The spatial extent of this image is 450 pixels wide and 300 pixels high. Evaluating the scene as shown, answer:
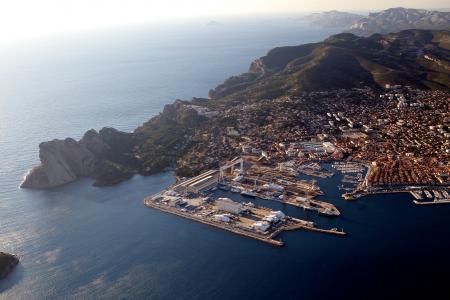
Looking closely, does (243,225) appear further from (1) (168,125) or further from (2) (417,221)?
(1) (168,125)

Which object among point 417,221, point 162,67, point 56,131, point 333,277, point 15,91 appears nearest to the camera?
point 333,277

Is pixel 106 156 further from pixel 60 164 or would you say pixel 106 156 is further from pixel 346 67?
pixel 346 67

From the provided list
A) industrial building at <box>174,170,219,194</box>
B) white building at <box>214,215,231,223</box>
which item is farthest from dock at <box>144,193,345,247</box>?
industrial building at <box>174,170,219,194</box>

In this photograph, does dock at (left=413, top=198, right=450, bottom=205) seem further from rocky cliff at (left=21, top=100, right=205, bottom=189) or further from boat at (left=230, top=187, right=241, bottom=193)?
rocky cliff at (left=21, top=100, right=205, bottom=189)

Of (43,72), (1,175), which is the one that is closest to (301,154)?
(1,175)

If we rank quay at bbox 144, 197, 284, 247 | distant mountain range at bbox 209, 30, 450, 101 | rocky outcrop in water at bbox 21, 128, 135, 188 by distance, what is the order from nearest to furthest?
quay at bbox 144, 197, 284, 247 < rocky outcrop in water at bbox 21, 128, 135, 188 < distant mountain range at bbox 209, 30, 450, 101

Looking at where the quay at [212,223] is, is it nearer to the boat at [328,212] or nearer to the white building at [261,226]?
the white building at [261,226]

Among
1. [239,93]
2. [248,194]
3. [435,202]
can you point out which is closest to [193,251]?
[248,194]

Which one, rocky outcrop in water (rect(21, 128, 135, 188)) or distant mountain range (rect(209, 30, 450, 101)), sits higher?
distant mountain range (rect(209, 30, 450, 101))
